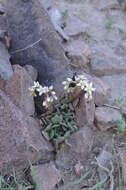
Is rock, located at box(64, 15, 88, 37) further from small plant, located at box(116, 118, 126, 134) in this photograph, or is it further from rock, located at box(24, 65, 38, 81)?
small plant, located at box(116, 118, 126, 134)

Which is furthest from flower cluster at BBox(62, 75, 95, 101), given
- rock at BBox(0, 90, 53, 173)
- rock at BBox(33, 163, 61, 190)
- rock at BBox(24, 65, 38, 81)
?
rock at BBox(33, 163, 61, 190)

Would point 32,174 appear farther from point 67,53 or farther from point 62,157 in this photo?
point 67,53

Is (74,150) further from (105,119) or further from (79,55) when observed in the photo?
(79,55)

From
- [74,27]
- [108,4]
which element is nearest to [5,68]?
[74,27]

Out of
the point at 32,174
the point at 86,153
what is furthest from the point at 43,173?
the point at 86,153

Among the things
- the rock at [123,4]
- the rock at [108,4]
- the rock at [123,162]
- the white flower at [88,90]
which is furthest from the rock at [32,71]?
the rock at [123,4]
